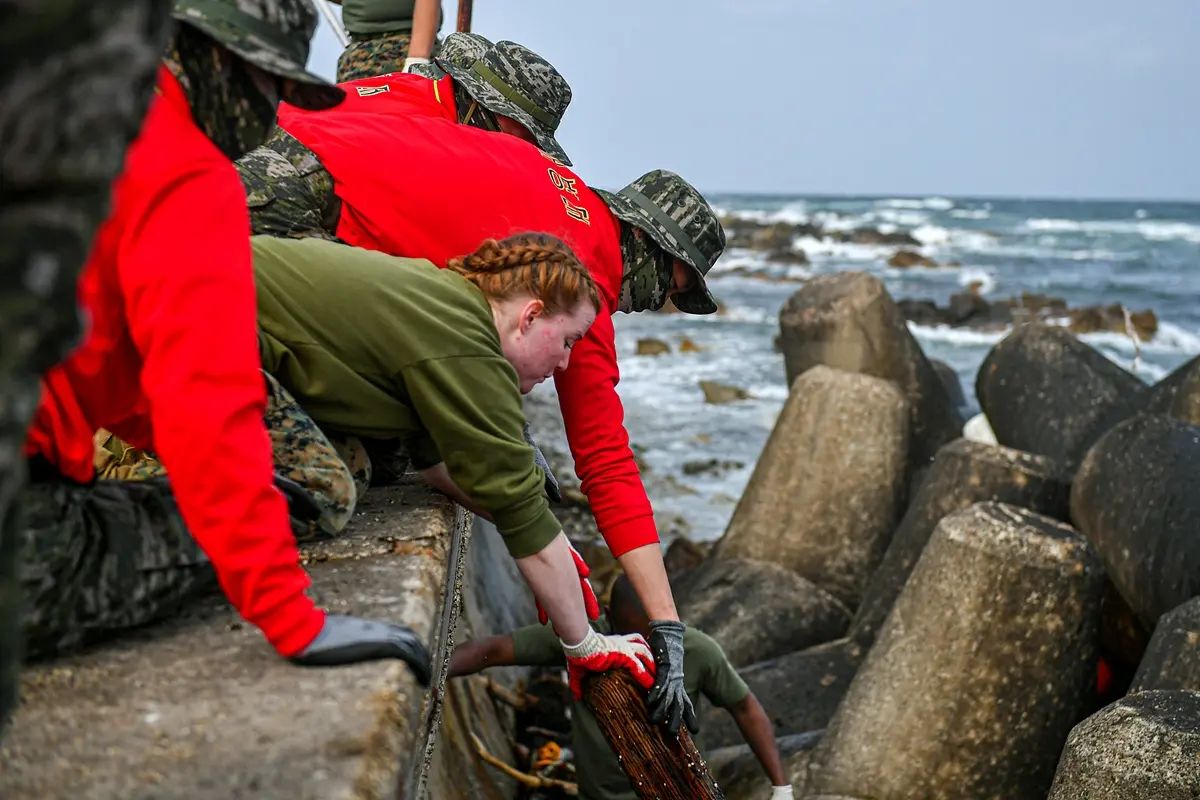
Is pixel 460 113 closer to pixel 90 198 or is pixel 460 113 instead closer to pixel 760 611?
pixel 760 611

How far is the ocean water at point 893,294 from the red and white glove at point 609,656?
5.50 m

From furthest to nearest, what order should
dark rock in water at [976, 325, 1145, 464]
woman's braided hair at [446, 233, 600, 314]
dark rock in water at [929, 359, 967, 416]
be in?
dark rock in water at [929, 359, 967, 416]
dark rock in water at [976, 325, 1145, 464]
woman's braided hair at [446, 233, 600, 314]

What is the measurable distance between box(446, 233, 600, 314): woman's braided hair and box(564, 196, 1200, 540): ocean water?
6134mm

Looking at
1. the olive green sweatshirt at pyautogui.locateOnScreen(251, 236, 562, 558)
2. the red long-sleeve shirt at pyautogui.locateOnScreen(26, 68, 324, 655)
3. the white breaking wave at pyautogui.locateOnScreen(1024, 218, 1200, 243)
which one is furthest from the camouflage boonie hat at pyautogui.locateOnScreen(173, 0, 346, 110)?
the white breaking wave at pyautogui.locateOnScreen(1024, 218, 1200, 243)

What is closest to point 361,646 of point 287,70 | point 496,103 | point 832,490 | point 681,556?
point 287,70

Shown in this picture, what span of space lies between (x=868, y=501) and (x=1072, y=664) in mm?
2399

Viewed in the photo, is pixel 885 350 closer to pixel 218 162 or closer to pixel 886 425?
pixel 886 425

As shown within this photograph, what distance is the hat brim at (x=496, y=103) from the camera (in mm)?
4051

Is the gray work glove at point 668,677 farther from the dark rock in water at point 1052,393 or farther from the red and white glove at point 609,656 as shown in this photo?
the dark rock in water at point 1052,393

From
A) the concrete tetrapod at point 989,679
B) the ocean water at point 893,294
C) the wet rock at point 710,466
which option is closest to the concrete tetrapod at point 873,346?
the ocean water at point 893,294

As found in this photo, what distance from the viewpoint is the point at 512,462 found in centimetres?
256

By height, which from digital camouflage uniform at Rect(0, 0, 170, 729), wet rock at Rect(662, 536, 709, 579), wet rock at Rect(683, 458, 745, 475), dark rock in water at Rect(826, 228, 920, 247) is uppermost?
digital camouflage uniform at Rect(0, 0, 170, 729)

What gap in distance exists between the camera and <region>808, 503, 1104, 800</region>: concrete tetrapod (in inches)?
163

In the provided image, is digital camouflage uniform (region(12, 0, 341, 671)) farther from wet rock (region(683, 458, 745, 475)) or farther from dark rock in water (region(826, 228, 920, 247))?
dark rock in water (region(826, 228, 920, 247))
